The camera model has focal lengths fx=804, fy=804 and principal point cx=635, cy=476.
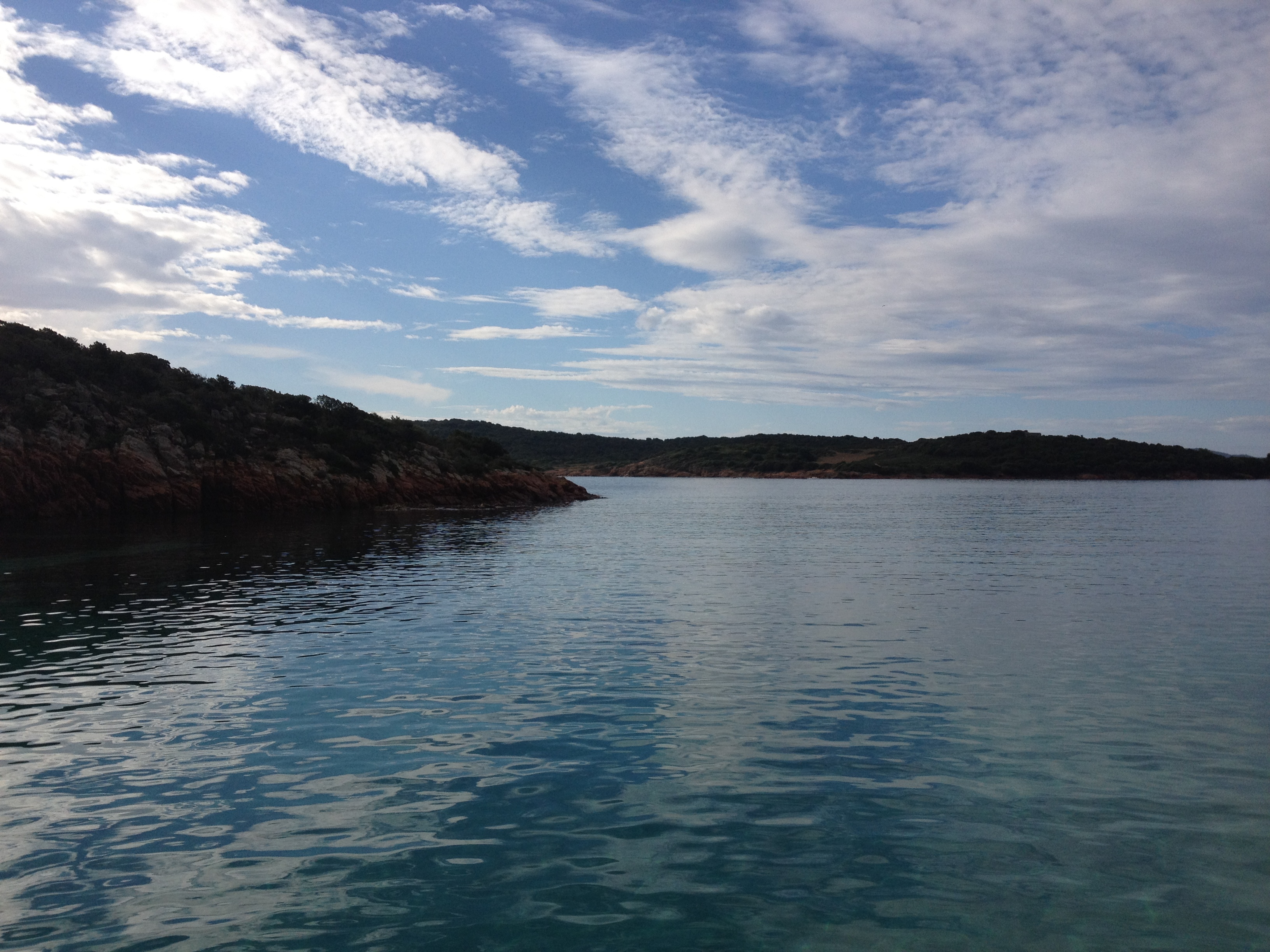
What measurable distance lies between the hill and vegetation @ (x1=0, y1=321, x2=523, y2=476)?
0.43ft

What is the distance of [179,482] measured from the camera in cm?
6266

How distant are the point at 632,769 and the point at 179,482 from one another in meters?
62.7

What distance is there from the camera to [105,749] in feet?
38.5

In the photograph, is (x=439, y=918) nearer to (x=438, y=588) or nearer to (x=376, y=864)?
(x=376, y=864)

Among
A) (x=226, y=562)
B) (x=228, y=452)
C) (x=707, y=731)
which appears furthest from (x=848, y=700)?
(x=228, y=452)

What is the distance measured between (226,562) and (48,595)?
31.8ft

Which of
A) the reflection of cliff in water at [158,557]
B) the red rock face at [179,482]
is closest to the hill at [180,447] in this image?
the red rock face at [179,482]

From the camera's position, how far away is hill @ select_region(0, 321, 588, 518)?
183 ft

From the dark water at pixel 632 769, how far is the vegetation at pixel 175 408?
38994mm

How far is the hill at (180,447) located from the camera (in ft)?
183

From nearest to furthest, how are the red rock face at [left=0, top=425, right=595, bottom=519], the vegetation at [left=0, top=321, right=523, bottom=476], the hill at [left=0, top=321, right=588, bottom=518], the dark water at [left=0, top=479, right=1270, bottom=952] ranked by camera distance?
the dark water at [left=0, top=479, right=1270, bottom=952] → the red rock face at [left=0, top=425, right=595, bottom=519] → the hill at [left=0, top=321, right=588, bottom=518] → the vegetation at [left=0, top=321, right=523, bottom=476]

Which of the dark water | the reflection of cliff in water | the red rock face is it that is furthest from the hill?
the dark water

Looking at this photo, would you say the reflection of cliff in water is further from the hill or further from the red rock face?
the hill

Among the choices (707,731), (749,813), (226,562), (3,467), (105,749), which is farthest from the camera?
(3,467)
